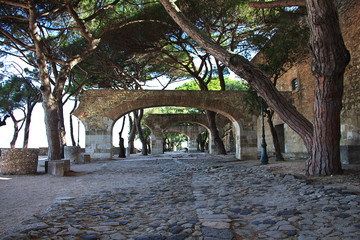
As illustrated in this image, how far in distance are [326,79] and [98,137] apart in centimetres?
971

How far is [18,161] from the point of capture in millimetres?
6527

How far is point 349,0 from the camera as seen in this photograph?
9.55m

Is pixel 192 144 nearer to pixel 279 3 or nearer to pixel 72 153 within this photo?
pixel 72 153

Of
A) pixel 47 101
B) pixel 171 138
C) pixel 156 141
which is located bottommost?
pixel 156 141

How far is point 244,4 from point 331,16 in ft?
22.4

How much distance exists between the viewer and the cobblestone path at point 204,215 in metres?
2.33

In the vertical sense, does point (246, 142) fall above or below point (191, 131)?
below

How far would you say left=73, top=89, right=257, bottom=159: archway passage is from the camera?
1180 cm

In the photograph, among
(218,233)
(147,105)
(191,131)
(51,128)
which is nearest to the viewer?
(218,233)

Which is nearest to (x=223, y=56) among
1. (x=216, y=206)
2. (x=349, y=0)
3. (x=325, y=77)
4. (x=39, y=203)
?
(x=325, y=77)

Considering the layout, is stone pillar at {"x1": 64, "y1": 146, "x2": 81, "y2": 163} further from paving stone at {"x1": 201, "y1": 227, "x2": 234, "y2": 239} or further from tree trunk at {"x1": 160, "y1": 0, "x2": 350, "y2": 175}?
paving stone at {"x1": 201, "y1": 227, "x2": 234, "y2": 239}

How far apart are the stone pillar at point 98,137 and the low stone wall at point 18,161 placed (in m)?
5.38

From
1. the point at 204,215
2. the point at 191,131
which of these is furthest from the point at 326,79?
the point at 191,131

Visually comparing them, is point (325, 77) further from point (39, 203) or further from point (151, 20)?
point (151, 20)
